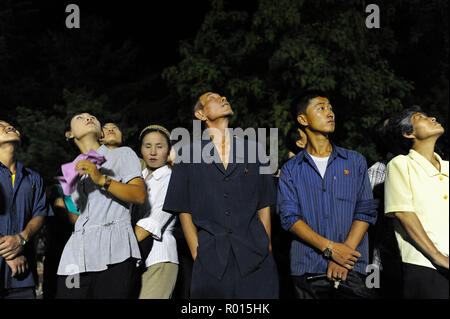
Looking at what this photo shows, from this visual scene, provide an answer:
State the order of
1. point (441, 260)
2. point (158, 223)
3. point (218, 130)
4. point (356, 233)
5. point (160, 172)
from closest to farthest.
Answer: point (441, 260) < point (356, 233) < point (218, 130) < point (158, 223) < point (160, 172)

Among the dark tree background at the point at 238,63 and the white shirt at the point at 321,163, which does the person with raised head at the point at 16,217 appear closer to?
the white shirt at the point at 321,163

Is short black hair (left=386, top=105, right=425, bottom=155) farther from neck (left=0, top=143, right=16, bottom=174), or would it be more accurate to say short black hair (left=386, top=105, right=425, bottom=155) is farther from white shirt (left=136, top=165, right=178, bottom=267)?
neck (left=0, top=143, right=16, bottom=174)

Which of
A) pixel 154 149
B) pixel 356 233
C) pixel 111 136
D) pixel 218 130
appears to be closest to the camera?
pixel 356 233

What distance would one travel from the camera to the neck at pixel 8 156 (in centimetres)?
351

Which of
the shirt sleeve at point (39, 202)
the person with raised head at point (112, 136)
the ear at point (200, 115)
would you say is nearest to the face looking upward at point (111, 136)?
the person with raised head at point (112, 136)

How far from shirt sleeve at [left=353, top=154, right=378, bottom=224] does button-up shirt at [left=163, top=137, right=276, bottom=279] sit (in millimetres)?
564

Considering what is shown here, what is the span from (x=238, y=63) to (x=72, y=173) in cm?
996

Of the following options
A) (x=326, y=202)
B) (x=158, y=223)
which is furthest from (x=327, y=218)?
(x=158, y=223)

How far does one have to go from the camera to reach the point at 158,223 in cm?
376

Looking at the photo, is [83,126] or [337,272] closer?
[337,272]

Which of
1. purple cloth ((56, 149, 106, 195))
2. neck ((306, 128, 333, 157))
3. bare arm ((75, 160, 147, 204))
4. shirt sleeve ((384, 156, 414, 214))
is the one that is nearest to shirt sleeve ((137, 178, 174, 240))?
bare arm ((75, 160, 147, 204))

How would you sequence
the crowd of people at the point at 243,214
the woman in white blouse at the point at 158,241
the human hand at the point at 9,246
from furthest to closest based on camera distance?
1. the woman in white blouse at the point at 158,241
2. the human hand at the point at 9,246
3. the crowd of people at the point at 243,214

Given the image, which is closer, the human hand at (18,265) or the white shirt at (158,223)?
the human hand at (18,265)

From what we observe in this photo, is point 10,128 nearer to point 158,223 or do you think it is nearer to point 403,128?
point 158,223
